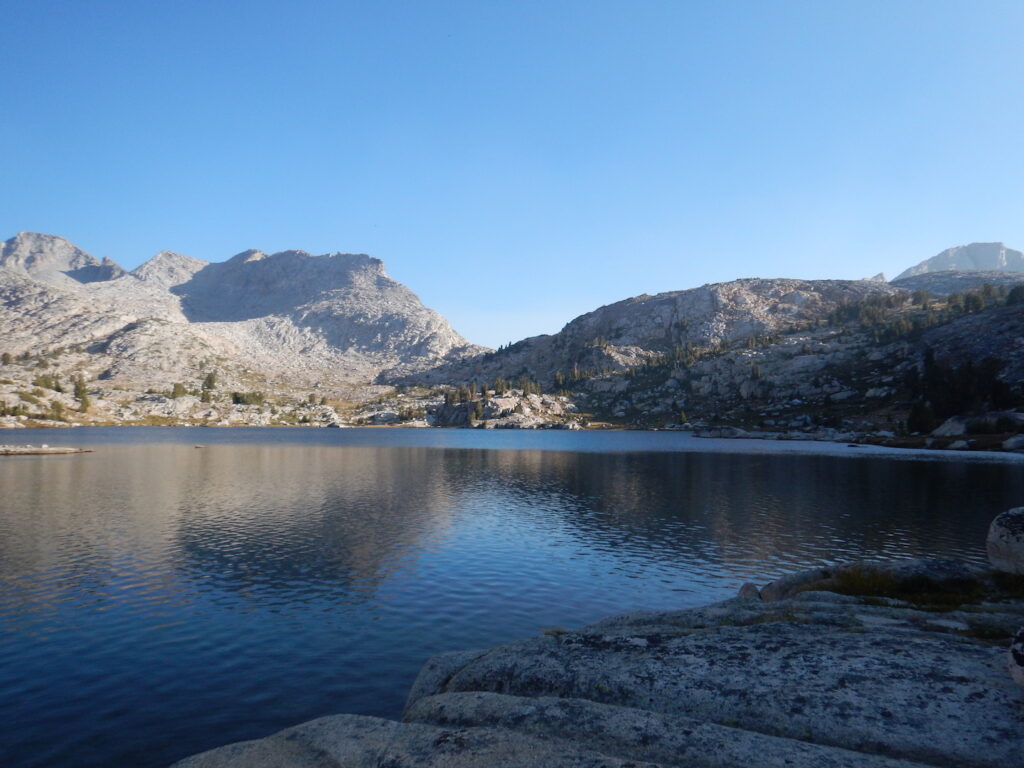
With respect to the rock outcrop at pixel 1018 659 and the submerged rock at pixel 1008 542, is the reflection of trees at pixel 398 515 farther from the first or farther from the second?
the rock outcrop at pixel 1018 659

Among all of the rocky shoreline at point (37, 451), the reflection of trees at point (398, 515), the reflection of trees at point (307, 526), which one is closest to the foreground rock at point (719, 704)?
the reflection of trees at point (307, 526)

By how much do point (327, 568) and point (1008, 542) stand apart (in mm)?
38936

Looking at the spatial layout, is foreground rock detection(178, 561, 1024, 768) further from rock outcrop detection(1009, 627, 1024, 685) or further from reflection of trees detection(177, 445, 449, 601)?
reflection of trees detection(177, 445, 449, 601)

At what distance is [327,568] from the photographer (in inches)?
1640

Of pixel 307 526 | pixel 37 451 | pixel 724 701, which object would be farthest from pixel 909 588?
pixel 37 451

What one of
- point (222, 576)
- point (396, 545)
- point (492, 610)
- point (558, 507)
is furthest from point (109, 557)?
point (558, 507)

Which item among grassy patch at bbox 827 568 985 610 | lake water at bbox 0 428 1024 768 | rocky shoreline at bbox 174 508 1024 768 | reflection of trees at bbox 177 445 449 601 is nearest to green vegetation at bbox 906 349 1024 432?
lake water at bbox 0 428 1024 768

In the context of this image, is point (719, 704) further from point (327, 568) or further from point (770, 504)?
point (770, 504)

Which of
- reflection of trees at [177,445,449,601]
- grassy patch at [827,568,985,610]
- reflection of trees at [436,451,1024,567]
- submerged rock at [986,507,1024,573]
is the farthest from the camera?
reflection of trees at [436,451,1024,567]

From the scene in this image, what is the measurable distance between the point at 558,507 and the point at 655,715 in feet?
197

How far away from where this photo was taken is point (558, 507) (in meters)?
70.9

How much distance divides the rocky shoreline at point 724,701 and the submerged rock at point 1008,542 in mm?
2820

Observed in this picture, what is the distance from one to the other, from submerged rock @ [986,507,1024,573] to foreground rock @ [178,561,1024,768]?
127 inches

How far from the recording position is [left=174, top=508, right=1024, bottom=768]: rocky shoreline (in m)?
10.1
